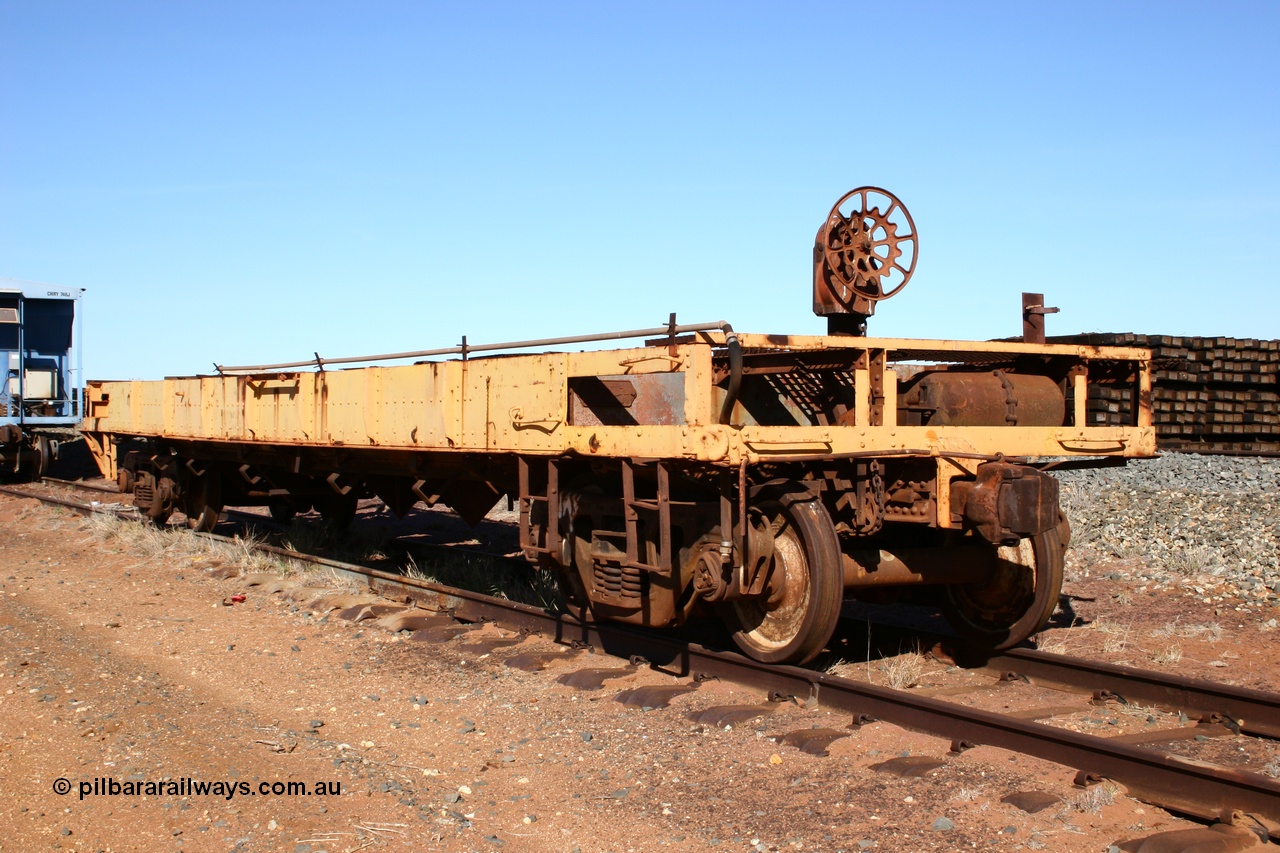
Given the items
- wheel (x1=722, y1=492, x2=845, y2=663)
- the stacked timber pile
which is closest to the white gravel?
the stacked timber pile

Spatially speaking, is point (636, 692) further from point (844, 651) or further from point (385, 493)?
point (385, 493)

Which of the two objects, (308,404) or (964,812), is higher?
(308,404)

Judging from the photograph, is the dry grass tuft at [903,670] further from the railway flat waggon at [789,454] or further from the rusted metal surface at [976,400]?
the rusted metal surface at [976,400]

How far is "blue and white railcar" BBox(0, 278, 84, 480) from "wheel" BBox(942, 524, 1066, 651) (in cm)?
1953

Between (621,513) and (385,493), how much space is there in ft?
13.7

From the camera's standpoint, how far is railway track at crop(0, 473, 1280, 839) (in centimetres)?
439

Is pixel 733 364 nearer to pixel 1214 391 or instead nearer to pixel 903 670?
pixel 903 670

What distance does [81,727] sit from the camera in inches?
228

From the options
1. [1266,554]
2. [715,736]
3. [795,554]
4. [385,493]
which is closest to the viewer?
[715,736]

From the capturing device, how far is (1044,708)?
6.07m

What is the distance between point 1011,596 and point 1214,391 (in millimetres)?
15011

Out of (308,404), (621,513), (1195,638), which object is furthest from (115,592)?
(1195,638)

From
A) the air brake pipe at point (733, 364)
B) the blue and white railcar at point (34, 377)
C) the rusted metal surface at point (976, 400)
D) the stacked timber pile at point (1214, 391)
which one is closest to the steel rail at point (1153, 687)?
the rusted metal surface at point (976, 400)

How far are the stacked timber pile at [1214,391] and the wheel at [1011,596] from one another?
12.4 meters
